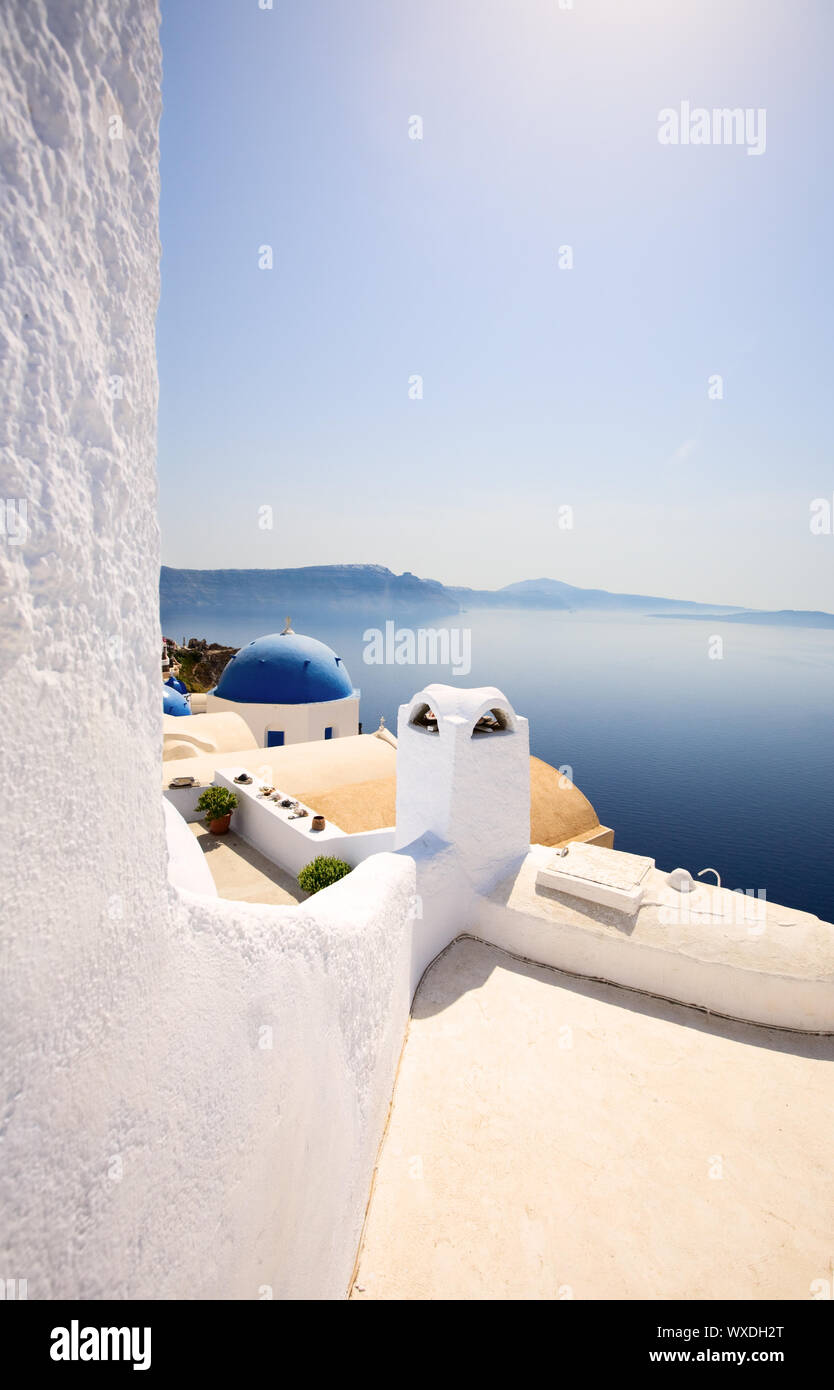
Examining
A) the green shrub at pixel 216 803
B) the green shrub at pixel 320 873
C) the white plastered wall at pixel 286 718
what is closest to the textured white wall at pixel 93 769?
the green shrub at pixel 320 873

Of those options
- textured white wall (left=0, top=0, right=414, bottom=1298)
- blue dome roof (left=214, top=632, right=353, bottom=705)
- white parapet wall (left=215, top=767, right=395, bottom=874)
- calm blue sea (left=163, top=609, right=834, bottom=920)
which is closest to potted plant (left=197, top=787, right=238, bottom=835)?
white parapet wall (left=215, top=767, right=395, bottom=874)

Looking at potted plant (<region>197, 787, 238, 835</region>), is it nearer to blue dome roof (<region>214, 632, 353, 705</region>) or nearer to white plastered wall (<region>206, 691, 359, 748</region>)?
white plastered wall (<region>206, 691, 359, 748</region>)

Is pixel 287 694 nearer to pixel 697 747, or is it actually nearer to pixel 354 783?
pixel 354 783

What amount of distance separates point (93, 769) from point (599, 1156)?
17.6 feet

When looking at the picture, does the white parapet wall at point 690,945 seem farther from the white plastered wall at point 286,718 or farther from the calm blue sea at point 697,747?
the calm blue sea at point 697,747

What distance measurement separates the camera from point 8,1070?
1.38 metres

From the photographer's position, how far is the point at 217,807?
13.0 metres

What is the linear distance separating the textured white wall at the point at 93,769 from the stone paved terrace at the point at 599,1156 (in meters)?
2.64

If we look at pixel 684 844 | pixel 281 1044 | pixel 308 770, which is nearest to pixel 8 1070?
pixel 281 1044

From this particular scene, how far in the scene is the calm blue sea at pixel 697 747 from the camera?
30.6m

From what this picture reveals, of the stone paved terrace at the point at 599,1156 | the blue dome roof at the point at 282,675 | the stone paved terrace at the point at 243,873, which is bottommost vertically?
the stone paved terrace at the point at 243,873

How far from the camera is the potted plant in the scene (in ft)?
42.8

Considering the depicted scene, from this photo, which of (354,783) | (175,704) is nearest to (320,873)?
(354,783)
